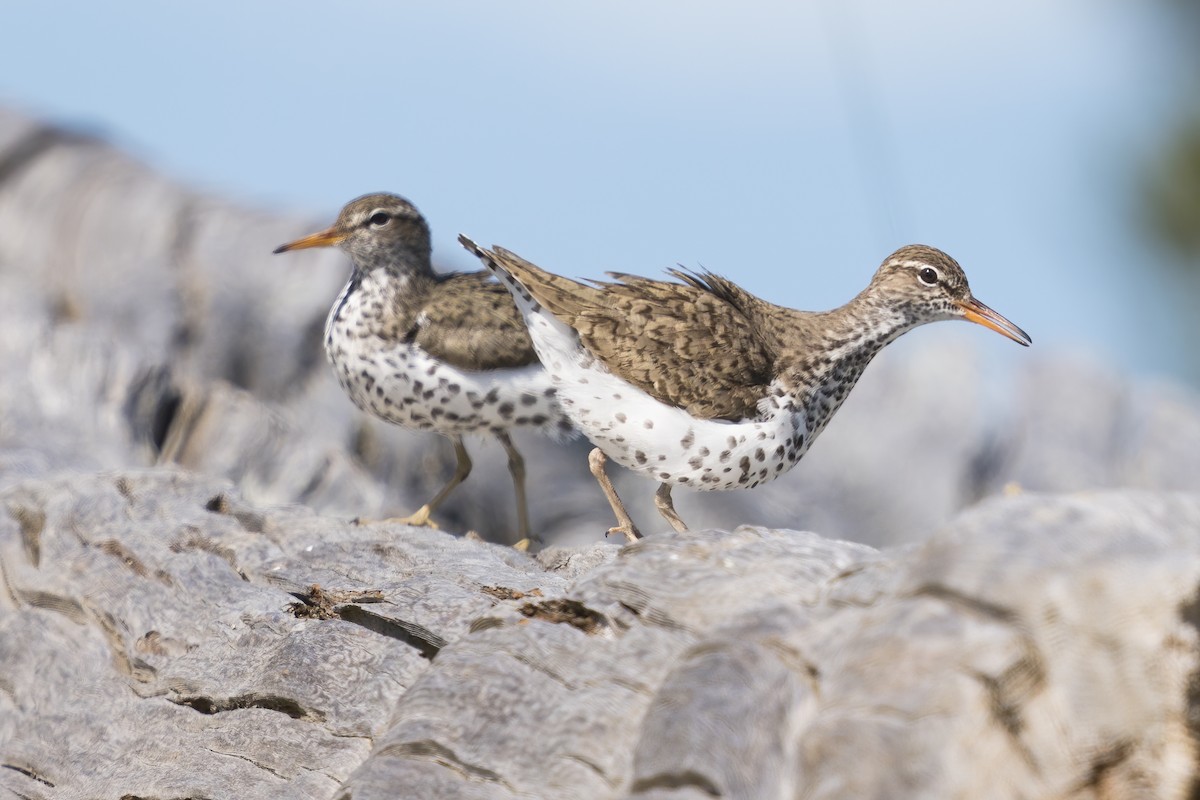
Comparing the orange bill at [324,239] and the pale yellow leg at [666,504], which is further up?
the orange bill at [324,239]

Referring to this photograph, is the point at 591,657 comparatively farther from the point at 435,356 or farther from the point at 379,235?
the point at 379,235

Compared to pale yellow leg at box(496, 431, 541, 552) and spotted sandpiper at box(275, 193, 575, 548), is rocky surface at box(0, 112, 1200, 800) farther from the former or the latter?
pale yellow leg at box(496, 431, 541, 552)

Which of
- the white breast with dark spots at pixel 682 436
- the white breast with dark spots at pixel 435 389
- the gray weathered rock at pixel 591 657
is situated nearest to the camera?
the gray weathered rock at pixel 591 657

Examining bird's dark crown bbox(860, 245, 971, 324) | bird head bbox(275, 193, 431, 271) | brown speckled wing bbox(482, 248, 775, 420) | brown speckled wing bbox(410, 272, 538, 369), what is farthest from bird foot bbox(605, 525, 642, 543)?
bird head bbox(275, 193, 431, 271)

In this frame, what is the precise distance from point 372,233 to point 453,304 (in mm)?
867

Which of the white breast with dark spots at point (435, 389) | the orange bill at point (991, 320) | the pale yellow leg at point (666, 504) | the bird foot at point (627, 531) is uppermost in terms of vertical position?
the orange bill at point (991, 320)

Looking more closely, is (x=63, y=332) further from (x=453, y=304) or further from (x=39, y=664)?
(x=39, y=664)

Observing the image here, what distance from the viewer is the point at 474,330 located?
870cm

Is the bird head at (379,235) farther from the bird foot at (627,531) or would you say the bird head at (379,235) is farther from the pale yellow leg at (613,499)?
the bird foot at (627,531)

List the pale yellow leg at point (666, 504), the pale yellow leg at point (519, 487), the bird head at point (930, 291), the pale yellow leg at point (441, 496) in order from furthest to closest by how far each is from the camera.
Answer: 1. the pale yellow leg at point (519, 487)
2. the pale yellow leg at point (441, 496)
3. the pale yellow leg at point (666, 504)
4. the bird head at point (930, 291)

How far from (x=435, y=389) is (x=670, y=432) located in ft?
6.49

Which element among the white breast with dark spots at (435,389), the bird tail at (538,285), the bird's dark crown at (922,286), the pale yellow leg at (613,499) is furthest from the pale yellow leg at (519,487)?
the bird's dark crown at (922,286)

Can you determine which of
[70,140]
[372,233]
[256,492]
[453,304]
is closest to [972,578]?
[453,304]

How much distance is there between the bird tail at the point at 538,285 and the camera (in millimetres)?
7445
